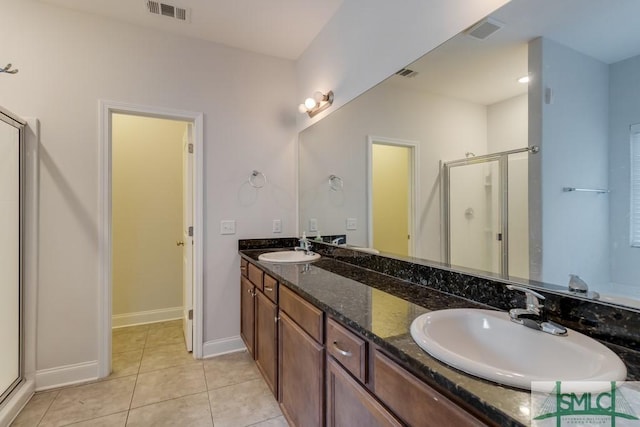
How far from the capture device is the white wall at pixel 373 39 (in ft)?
4.33

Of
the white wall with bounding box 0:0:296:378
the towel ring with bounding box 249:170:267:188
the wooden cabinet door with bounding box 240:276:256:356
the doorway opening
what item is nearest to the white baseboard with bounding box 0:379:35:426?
the white wall with bounding box 0:0:296:378

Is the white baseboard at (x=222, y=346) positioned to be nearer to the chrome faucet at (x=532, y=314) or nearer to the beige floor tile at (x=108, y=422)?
the beige floor tile at (x=108, y=422)

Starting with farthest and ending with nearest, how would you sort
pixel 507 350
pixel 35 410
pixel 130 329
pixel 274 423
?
1. pixel 130 329
2. pixel 35 410
3. pixel 274 423
4. pixel 507 350

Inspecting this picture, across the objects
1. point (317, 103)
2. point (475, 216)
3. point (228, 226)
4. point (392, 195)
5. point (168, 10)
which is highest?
point (168, 10)

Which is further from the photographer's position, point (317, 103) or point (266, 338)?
point (317, 103)

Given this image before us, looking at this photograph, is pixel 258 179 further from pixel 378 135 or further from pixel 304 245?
pixel 378 135

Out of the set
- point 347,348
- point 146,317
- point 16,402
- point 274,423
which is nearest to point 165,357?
point 16,402

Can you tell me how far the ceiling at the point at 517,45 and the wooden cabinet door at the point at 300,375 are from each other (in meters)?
1.28

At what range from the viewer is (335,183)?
2.32 metres

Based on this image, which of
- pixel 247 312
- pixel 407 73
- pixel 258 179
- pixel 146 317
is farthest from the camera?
pixel 146 317

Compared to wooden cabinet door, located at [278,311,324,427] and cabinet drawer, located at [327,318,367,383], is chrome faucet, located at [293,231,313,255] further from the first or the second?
cabinet drawer, located at [327,318,367,383]

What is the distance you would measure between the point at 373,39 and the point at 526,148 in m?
1.16

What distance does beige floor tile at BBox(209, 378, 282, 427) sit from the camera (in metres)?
1.76

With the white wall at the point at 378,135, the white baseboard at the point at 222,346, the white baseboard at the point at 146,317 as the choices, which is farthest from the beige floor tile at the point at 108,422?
the white wall at the point at 378,135
